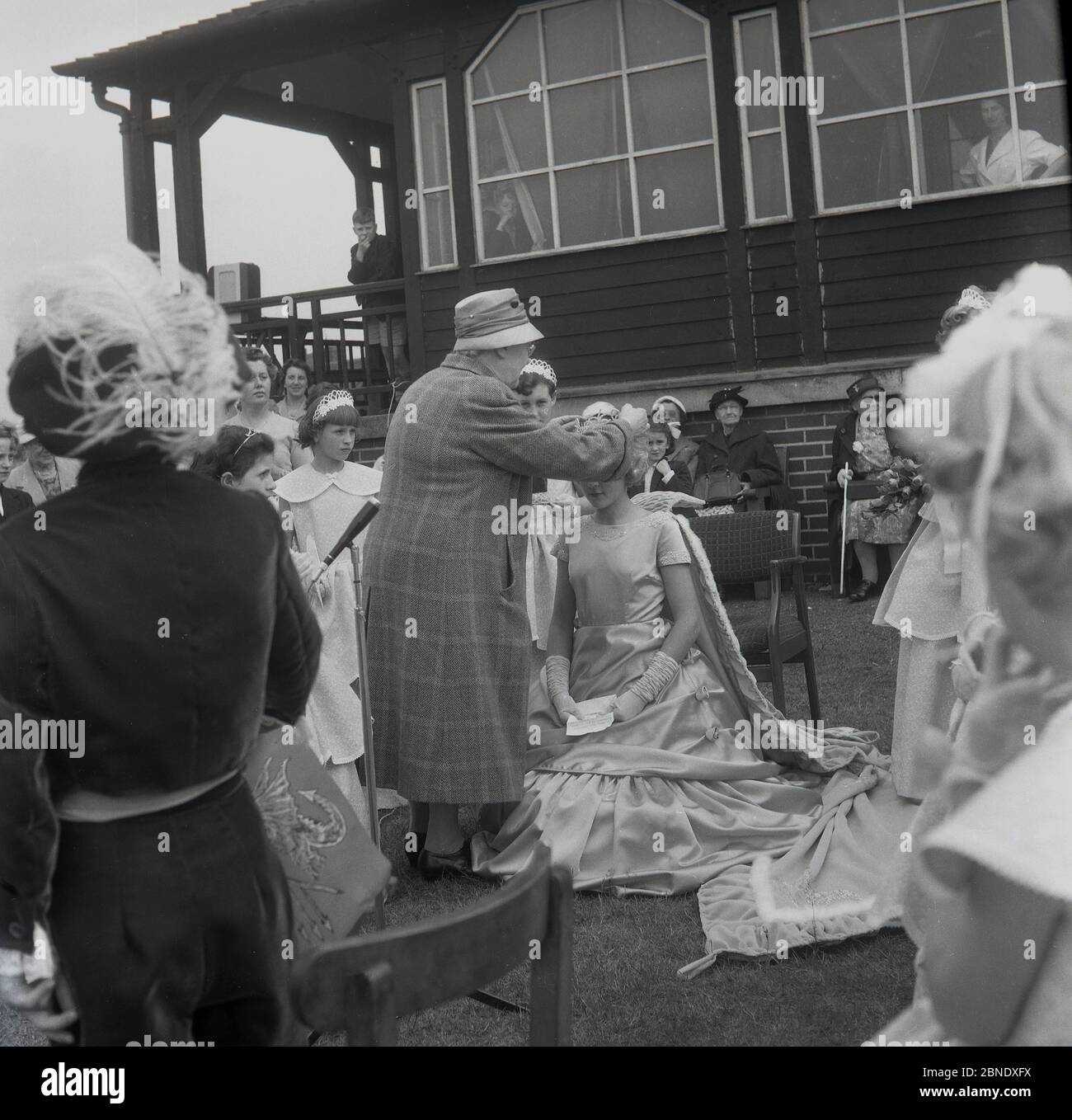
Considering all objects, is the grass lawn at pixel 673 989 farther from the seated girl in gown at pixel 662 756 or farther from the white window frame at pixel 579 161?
the white window frame at pixel 579 161

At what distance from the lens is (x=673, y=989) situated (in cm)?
310

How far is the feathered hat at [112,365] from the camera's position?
157 centimetres

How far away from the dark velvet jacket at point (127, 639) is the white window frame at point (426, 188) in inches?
316

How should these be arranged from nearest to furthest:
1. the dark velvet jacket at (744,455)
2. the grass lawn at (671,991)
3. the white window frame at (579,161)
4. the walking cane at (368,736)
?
the walking cane at (368,736) < the grass lawn at (671,991) < the dark velvet jacket at (744,455) < the white window frame at (579,161)

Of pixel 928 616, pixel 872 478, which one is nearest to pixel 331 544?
pixel 928 616

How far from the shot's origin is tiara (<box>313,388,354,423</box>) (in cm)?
404

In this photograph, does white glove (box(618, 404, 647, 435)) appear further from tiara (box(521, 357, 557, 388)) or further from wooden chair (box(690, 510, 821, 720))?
wooden chair (box(690, 510, 821, 720))

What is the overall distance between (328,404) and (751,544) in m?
2.37

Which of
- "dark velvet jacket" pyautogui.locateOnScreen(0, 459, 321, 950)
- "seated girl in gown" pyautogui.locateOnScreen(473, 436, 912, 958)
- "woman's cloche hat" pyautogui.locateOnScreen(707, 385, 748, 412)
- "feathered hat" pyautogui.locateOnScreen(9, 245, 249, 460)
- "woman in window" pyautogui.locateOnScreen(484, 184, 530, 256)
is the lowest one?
"seated girl in gown" pyautogui.locateOnScreen(473, 436, 912, 958)

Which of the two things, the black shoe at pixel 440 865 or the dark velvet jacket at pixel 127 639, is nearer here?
the dark velvet jacket at pixel 127 639

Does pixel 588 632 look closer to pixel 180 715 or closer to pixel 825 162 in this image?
pixel 180 715

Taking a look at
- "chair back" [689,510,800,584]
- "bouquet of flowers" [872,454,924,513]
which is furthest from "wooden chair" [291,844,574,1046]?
"chair back" [689,510,800,584]

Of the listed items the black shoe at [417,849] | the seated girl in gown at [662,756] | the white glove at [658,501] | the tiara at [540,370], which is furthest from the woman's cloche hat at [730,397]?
the black shoe at [417,849]

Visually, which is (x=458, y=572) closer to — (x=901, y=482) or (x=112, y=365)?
(x=901, y=482)
